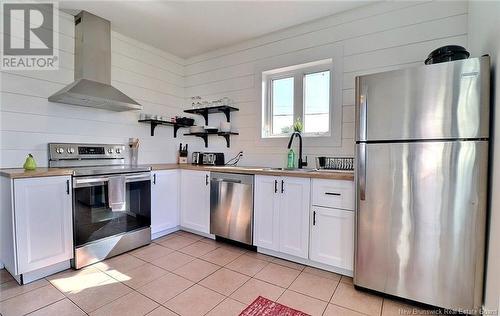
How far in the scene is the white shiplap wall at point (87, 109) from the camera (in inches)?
86.0

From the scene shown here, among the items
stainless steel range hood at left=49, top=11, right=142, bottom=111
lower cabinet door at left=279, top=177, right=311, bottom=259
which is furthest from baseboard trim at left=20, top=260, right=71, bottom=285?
lower cabinet door at left=279, top=177, right=311, bottom=259

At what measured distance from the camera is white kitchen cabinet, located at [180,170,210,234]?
9.39ft

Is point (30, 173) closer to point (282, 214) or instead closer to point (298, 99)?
point (282, 214)

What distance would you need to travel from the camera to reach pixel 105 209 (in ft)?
7.68

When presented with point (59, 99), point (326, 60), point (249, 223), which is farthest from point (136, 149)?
point (326, 60)

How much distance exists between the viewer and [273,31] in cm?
293

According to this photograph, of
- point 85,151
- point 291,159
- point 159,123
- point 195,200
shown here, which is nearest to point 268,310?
point 291,159

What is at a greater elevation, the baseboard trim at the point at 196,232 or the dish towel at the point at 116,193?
the dish towel at the point at 116,193

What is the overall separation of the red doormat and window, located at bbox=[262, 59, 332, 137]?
1.80m

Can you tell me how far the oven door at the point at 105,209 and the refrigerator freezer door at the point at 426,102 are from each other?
234 centimetres

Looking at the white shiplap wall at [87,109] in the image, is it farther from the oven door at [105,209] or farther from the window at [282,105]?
the window at [282,105]

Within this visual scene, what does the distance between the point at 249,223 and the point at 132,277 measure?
1187 millimetres

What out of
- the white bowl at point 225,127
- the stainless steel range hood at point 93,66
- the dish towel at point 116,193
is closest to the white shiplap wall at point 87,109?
the stainless steel range hood at point 93,66

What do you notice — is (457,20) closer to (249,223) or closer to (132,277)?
(249,223)
